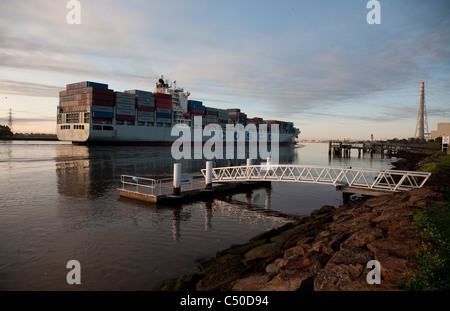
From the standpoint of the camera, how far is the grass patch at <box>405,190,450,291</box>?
537 centimetres

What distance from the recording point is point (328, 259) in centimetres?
768

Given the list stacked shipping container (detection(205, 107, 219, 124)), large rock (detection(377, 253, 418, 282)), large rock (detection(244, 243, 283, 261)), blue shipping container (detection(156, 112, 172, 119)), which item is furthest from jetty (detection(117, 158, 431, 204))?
stacked shipping container (detection(205, 107, 219, 124))

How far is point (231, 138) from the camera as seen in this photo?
10856cm

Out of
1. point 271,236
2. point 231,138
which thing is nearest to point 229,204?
point 271,236

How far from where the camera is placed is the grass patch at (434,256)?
211 inches

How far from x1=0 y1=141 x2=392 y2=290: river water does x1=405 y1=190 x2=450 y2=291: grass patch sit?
681 cm

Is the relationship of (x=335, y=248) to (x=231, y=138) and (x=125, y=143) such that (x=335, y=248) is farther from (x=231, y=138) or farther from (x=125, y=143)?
(x=231, y=138)

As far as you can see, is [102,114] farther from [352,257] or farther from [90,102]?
[352,257]

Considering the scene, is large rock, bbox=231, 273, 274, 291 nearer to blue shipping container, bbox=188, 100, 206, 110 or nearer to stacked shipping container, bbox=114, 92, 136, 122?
stacked shipping container, bbox=114, 92, 136, 122

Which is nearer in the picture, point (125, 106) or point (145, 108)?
point (125, 106)

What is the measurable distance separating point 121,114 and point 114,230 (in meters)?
71.2

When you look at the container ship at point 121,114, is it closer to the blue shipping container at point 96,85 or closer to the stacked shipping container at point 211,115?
the blue shipping container at point 96,85

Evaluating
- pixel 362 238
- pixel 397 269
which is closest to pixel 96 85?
pixel 362 238
